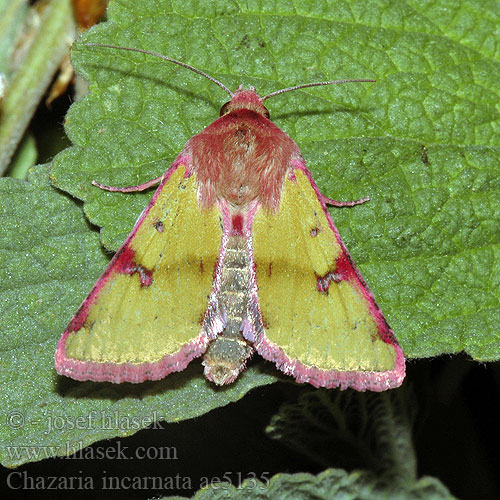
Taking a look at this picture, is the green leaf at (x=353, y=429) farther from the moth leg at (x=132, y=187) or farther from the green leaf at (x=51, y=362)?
the moth leg at (x=132, y=187)

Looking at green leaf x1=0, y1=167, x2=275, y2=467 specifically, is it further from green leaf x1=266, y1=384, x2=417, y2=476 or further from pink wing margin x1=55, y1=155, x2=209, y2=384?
green leaf x1=266, y1=384, x2=417, y2=476

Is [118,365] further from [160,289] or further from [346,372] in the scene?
[346,372]

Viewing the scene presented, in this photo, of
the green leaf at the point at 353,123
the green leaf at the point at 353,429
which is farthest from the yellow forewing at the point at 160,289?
the green leaf at the point at 353,429

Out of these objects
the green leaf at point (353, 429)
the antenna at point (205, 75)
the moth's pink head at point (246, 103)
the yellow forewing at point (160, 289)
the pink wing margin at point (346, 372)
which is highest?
the antenna at point (205, 75)

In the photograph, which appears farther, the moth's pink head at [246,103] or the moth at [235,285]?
the moth's pink head at [246,103]

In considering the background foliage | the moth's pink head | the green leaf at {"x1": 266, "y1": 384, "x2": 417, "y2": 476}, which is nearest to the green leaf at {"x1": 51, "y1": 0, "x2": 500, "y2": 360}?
the background foliage

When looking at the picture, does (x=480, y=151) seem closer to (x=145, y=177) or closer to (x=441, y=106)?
(x=441, y=106)

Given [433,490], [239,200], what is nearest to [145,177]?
[239,200]
